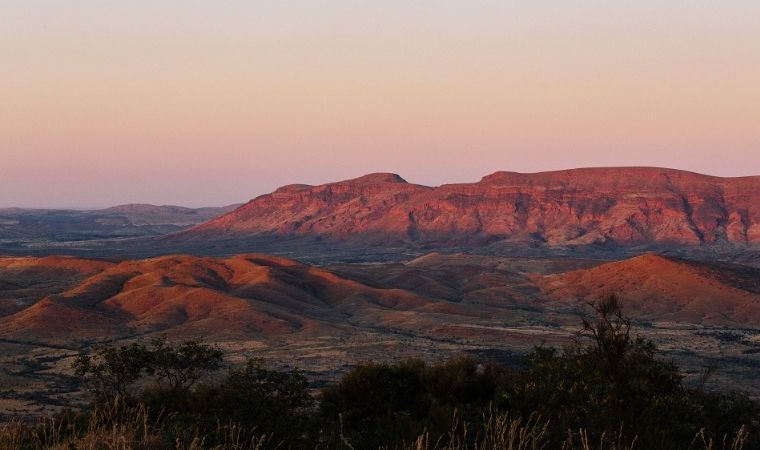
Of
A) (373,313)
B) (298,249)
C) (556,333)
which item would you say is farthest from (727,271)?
(298,249)

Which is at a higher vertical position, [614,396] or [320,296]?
[614,396]

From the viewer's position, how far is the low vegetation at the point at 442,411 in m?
9.88

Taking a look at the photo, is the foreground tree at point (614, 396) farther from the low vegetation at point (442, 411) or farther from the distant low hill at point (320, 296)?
the distant low hill at point (320, 296)

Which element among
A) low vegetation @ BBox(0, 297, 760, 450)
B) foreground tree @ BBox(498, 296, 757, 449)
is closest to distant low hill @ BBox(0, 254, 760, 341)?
low vegetation @ BBox(0, 297, 760, 450)

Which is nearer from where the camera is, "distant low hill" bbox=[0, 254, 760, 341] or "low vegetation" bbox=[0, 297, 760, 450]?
"low vegetation" bbox=[0, 297, 760, 450]

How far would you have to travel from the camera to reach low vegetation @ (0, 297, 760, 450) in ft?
32.4

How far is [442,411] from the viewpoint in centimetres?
1292

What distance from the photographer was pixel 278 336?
71.4 meters

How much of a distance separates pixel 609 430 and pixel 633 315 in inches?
3301

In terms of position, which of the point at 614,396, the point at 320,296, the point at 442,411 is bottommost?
the point at 320,296

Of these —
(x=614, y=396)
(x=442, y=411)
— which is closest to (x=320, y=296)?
(x=442, y=411)

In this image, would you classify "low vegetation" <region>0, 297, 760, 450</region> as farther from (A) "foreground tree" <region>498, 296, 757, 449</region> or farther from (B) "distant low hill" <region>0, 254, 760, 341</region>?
(B) "distant low hill" <region>0, 254, 760, 341</region>

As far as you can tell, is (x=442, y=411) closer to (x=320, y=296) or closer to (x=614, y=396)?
(x=614, y=396)

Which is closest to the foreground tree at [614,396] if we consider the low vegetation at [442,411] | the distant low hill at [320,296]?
the low vegetation at [442,411]
